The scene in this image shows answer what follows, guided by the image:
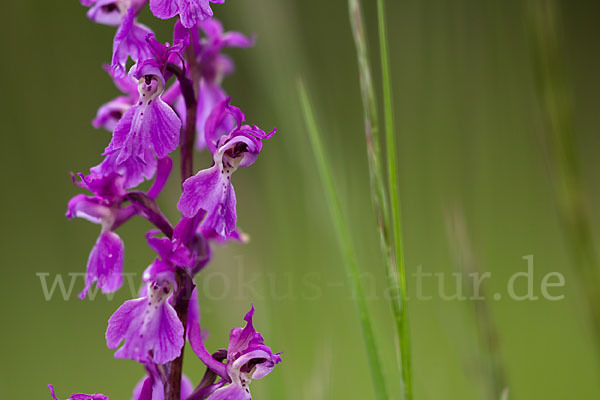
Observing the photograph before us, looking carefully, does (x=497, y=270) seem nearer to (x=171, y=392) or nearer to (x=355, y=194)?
(x=355, y=194)

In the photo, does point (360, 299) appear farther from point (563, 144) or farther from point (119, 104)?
point (119, 104)

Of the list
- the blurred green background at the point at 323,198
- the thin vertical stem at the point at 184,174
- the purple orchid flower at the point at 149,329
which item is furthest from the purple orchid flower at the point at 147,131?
the blurred green background at the point at 323,198

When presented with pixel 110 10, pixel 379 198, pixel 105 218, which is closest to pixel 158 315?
pixel 105 218

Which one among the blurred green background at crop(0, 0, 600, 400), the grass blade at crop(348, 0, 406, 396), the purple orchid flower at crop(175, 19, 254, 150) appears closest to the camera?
the grass blade at crop(348, 0, 406, 396)

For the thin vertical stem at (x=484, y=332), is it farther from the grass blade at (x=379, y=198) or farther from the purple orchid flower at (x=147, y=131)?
the purple orchid flower at (x=147, y=131)

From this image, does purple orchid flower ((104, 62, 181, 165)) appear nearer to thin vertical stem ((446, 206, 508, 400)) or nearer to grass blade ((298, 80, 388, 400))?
grass blade ((298, 80, 388, 400))

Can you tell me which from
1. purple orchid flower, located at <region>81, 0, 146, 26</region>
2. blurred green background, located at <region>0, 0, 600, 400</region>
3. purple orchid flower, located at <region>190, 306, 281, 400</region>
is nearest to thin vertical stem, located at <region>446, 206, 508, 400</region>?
blurred green background, located at <region>0, 0, 600, 400</region>
